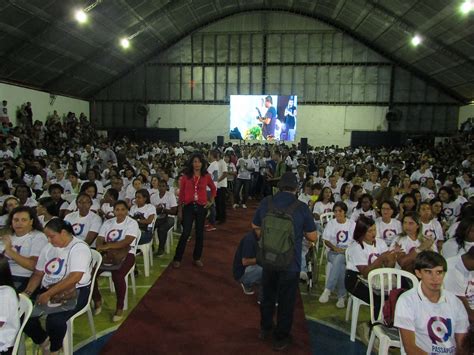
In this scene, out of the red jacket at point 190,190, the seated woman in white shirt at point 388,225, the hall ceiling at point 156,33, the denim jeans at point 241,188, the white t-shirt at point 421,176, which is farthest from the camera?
the hall ceiling at point 156,33

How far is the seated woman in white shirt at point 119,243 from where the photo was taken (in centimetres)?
404

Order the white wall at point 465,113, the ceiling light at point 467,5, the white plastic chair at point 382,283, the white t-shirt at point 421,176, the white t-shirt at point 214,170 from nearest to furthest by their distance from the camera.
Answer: the white plastic chair at point 382,283, the white t-shirt at point 214,170, the white t-shirt at point 421,176, the ceiling light at point 467,5, the white wall at point 465,113

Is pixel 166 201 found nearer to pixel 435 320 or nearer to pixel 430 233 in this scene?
pixel 430 233

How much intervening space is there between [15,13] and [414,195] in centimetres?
1112

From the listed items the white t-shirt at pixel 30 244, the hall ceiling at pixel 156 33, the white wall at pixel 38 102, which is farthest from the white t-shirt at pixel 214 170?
the white wall at pixel 38 102

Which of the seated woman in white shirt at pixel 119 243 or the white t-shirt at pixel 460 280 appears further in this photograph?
the seated woman in white shirt at pixel 119 243

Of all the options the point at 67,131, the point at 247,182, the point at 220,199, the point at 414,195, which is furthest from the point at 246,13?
the point at 414,195

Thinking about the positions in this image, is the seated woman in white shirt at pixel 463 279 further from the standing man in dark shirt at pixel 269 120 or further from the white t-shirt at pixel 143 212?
the standing man in dark shirt at pixel 269 120

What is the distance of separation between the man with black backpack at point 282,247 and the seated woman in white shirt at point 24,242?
205 cm

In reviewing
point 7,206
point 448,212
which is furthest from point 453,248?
point 7,206

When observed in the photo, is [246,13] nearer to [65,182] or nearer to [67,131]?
[67,131]

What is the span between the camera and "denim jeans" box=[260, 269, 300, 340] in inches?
133

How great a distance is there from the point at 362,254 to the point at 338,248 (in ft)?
2.49

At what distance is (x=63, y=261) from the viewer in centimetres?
327
